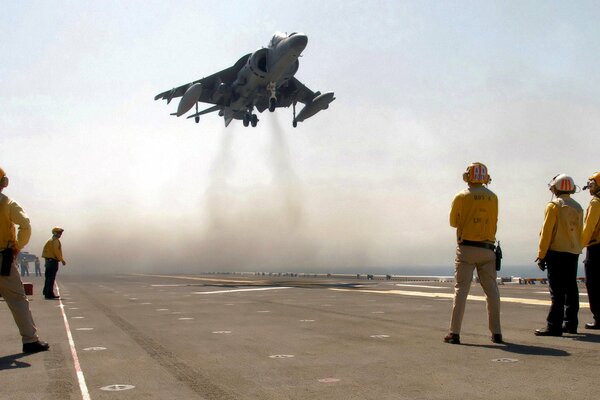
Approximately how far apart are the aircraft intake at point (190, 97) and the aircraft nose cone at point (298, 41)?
8038 millimetres

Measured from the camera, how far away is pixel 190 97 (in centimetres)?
4300

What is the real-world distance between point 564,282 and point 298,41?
31867 mm

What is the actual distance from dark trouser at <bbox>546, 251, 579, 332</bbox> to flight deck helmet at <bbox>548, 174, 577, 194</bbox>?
1.15 meters

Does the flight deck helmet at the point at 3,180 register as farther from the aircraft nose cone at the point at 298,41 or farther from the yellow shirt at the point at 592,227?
the aircraft nose cone at the point at 298,41

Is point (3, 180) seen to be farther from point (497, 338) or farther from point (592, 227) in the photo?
point (592, 227)

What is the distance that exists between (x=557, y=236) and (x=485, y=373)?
14.8 ft

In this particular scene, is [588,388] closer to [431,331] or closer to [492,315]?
[492,315]

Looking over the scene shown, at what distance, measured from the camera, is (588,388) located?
5.69 meters

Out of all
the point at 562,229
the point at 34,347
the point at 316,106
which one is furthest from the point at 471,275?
the point at 316,106

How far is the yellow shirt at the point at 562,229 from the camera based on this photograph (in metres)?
10.1

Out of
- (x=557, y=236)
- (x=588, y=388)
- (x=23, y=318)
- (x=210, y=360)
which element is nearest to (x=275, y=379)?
(x=210, y=360)

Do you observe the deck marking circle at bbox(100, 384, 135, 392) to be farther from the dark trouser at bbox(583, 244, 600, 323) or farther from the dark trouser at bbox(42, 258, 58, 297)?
the dark trouser at bbox(42, 258, 58, 297)

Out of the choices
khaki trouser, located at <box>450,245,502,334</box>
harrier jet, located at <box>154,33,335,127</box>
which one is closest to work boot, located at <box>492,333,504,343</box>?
khaki trouser, located at <box>450,245,502,334</box>

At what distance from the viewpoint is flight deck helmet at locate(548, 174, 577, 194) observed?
10.4 m
